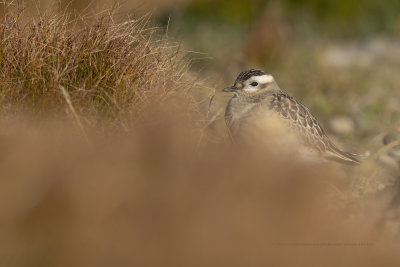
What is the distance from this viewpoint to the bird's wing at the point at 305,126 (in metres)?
5.51

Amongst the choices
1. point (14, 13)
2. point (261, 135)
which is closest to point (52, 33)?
point (14, 13)

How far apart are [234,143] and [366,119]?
10.7 ft

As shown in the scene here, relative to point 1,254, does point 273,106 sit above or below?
above

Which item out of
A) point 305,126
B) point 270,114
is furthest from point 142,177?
point 305,126

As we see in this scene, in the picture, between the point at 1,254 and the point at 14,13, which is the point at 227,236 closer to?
the point at 1,254

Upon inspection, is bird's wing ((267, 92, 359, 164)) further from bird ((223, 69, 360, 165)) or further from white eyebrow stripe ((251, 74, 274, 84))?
white eyebrow stripe ((251, 74, 274, 84))

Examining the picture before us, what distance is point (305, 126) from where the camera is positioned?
5602mm

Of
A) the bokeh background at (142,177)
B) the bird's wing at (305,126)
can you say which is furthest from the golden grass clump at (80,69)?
the bird's wing at (305,126)

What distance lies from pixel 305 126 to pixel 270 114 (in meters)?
0.37

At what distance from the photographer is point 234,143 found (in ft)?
17.4

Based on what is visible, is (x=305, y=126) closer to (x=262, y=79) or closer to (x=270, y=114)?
(x=270, y=114)

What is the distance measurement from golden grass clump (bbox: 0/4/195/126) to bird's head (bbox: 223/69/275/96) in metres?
0.71

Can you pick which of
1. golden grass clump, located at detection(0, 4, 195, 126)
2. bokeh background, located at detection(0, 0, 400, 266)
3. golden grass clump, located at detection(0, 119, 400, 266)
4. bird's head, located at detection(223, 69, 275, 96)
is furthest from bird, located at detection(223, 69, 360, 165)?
golden grass clump, located at detection(0, 119, 400, 266)

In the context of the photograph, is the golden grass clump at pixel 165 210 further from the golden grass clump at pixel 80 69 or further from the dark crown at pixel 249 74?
the dark crown at pixel 249 74
